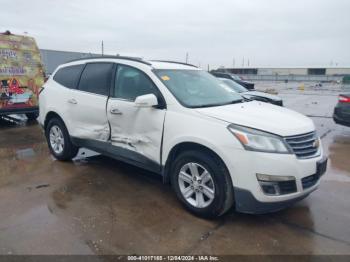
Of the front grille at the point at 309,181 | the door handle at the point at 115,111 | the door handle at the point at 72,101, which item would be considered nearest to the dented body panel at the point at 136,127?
the door handle at the point at 115,111

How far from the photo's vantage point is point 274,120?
3250 millimetres

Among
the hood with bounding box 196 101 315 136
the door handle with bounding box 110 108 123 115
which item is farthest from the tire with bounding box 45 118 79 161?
the hood with bounding box 196 101 315 136

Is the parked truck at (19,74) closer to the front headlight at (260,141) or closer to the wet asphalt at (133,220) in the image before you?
the wet asphalt at (133,220)

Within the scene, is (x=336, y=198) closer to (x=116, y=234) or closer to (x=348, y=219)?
(x=348, y=219)

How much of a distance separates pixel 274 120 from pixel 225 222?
1267mm

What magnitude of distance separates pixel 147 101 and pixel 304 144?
6.02 ft

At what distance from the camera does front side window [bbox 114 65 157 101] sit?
3.84 m

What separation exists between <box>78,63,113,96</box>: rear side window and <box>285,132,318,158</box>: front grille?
262 cm

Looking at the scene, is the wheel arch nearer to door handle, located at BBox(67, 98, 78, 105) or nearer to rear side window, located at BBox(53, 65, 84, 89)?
door handle, located at BBox(67, 98, 78, 105)

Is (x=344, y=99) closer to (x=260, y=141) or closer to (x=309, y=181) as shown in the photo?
(x=309, y=181)

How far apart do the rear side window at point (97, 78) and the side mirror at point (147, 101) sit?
3.14 ft

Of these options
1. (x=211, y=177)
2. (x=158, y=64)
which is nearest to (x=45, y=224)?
(x=211, y=177)

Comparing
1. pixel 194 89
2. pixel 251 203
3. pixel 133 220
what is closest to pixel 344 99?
pixel 194 89

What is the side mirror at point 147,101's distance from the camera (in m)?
3.49
